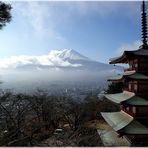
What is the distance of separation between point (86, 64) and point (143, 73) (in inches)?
3015

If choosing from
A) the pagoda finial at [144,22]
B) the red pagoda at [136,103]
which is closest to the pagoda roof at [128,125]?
the red pagoda at [136,103]

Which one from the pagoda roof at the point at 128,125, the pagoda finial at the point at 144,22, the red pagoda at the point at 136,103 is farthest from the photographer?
the pagoda finial at the point at 144,22

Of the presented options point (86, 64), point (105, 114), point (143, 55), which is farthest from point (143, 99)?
point (86, 64)

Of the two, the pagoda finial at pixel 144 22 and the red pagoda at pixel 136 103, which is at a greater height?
the pagoda finial at pixel 144 22

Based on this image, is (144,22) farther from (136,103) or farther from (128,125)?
(128,125)

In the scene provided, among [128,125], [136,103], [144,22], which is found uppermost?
[144,22]

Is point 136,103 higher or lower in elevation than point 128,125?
higher

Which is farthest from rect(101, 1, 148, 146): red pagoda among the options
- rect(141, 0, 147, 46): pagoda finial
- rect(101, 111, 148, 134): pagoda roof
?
rect(141, 0, 147, 46): pagoda finial

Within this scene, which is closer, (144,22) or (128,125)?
(128,125)

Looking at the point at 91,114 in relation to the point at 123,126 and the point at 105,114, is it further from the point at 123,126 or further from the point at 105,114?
the point at 123,126

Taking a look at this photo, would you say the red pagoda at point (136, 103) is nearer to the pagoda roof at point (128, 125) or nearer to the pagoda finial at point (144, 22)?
the pagoda roof at point (128, 125)

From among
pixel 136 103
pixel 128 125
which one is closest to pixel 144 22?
pixel 136 103

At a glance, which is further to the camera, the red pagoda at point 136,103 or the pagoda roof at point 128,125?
the red pagoda at point 136,103

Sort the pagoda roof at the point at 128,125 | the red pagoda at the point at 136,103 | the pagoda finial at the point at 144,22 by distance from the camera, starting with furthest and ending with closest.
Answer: the pagoda finial at the point at 144,22 → the red pagoda at the point at 136,103 → the pagoda roof at the point at 128,125
